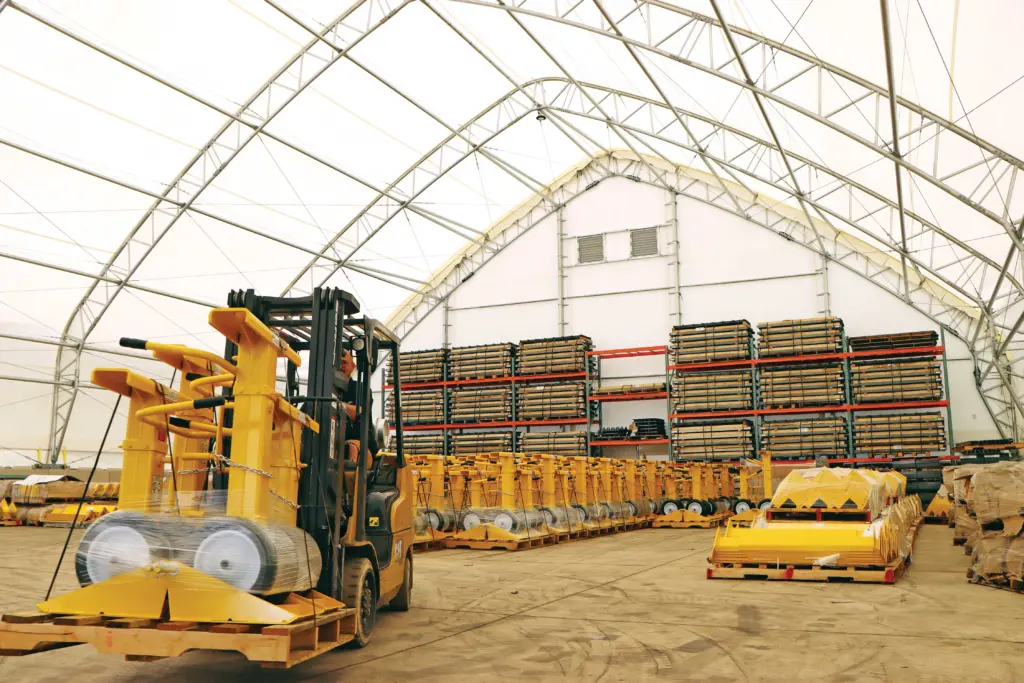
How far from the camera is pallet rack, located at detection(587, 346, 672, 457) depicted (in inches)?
957

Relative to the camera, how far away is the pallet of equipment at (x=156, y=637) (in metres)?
4.05

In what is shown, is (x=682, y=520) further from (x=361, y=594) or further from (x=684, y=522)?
(x=361, y=594)

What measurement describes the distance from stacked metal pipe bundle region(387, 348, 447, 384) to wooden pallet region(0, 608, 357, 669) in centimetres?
2313

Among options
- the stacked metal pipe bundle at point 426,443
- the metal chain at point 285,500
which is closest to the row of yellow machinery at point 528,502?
the metal chain at point 285,500

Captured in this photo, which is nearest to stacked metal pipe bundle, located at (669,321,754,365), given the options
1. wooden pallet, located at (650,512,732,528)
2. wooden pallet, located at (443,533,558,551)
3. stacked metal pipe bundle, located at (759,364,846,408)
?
stacked metal pipe bundle, located at (759,364,846,408)

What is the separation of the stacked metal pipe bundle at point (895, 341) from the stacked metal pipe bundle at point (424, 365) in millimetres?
12947

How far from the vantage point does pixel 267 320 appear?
590 centimetres

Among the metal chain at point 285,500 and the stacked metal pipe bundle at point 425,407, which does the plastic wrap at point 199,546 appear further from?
the stacked metal pipe bundle at point 425,407

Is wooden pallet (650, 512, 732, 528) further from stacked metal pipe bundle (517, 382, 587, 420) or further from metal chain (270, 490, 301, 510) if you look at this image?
metal chain (270, 490, 301, 510)

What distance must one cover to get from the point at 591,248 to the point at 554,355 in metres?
4.48

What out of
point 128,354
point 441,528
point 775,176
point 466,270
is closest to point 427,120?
point 466,270

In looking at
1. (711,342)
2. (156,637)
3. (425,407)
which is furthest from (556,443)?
(156,637)

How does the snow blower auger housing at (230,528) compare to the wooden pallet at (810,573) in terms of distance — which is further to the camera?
the wooden pallet at (810,573)

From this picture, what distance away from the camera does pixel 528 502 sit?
1407cm
